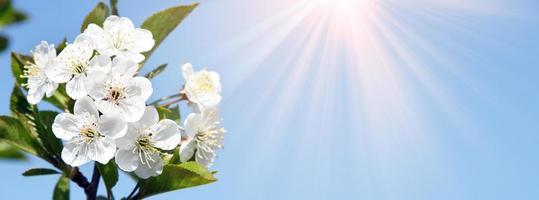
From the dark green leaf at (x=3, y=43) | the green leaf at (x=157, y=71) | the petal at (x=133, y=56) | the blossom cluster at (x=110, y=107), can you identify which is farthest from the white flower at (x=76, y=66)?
the dark green leaf at (x=3, y=43)

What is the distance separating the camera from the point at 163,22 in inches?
80.5

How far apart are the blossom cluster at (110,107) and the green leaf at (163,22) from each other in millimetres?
61

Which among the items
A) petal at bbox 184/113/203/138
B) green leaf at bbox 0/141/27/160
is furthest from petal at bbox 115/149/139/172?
green leaf at bbox 0/141/27/160

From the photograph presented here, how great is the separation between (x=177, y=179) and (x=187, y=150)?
137 millimetres

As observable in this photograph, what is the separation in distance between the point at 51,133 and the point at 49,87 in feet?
0.49

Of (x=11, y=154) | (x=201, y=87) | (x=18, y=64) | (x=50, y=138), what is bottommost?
(x=11, y=154)

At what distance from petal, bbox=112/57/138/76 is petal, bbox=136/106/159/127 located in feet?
0.42

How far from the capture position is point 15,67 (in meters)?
2.03

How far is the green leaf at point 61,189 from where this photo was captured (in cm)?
187

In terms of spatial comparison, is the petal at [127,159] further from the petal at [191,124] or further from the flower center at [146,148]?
the petal at [191,124]

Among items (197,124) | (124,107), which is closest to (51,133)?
(124,107)

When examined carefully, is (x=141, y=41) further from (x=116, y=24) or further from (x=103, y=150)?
(x=103, y=150)

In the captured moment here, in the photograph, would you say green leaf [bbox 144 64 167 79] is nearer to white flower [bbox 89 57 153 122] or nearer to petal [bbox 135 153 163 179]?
white flower [bbox 89 57 153 122]

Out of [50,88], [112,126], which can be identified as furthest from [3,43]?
[50,88]
